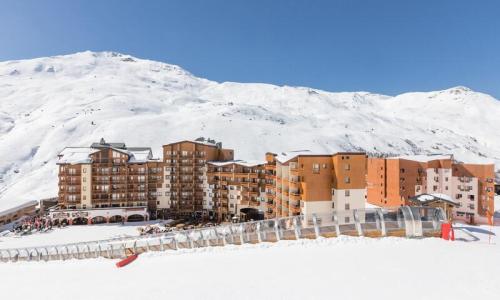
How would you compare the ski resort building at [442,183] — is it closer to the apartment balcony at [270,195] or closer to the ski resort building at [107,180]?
the apartment balcony at [270,195]

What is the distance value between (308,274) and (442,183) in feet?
202

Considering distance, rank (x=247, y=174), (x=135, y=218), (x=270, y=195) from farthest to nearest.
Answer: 1. (x=135, y=218)
2. (x=247, y=174)
3. (x=270, y=195)

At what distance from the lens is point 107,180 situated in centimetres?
6300

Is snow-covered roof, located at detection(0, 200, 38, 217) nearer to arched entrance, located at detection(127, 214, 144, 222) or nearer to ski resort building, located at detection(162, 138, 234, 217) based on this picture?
arched entrance, located at detection(127, 214, 144, 222)

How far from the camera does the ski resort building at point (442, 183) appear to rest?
5541cm

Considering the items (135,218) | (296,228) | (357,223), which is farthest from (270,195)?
(357,223)

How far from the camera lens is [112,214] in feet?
198

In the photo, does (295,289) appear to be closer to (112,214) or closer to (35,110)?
(112,214)

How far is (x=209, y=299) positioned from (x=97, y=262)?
41.3 feet

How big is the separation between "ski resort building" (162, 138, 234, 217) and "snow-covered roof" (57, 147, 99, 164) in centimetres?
1696

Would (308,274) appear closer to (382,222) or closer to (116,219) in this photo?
(382,222)

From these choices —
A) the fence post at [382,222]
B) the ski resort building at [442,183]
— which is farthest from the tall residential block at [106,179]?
the fence post at [382,222]

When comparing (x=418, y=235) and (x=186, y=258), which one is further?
(x=186, y=258)

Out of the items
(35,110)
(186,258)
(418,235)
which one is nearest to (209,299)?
(186,258)
